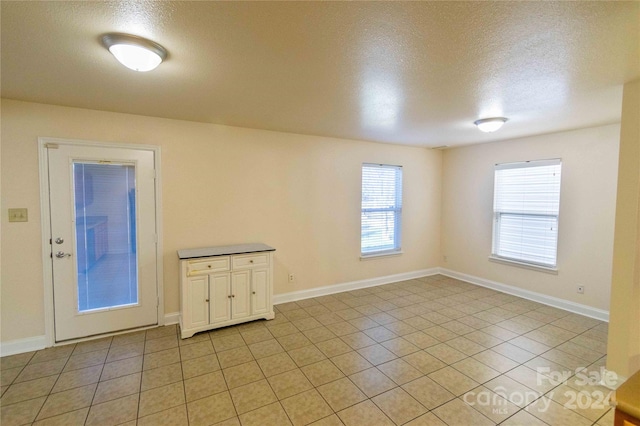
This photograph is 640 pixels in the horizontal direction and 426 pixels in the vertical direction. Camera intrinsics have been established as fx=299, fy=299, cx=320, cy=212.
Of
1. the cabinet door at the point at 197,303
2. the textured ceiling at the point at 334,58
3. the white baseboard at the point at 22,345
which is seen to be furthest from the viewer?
the cabinet door at the point at 197,303

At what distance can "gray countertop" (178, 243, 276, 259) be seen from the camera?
3.34m

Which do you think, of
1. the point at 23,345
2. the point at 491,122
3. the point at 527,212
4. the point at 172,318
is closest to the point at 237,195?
the point at 172,318

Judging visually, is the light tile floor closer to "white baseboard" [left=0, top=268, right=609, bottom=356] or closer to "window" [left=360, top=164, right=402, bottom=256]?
"white baseboard" [left=0, top=268, right=609, bottom=356]

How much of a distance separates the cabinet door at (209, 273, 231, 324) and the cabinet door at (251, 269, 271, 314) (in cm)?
30

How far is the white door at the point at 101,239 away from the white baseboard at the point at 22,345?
13cm

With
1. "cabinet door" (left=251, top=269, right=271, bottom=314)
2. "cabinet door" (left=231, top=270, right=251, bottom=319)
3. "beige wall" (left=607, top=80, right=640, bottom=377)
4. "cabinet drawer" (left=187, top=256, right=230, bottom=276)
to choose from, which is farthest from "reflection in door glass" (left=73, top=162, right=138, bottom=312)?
"beige wall" (left=607, top=80, right=640, bottom=377)

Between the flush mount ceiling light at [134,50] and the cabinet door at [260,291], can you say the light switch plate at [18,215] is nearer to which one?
the flush mount ceiling light at [134,50]

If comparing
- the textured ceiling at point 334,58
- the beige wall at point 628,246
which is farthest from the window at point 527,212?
the beige wall at point 628,246

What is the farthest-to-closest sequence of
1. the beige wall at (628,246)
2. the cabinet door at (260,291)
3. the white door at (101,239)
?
the cabinet door at (260,291) < the white door at (101,239) < the beige wall at (628,246)

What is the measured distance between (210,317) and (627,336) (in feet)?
12.3

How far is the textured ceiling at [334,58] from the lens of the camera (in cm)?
149

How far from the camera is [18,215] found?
288 centimetres

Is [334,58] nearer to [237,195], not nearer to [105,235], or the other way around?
[237,195]

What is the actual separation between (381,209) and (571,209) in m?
2.56
